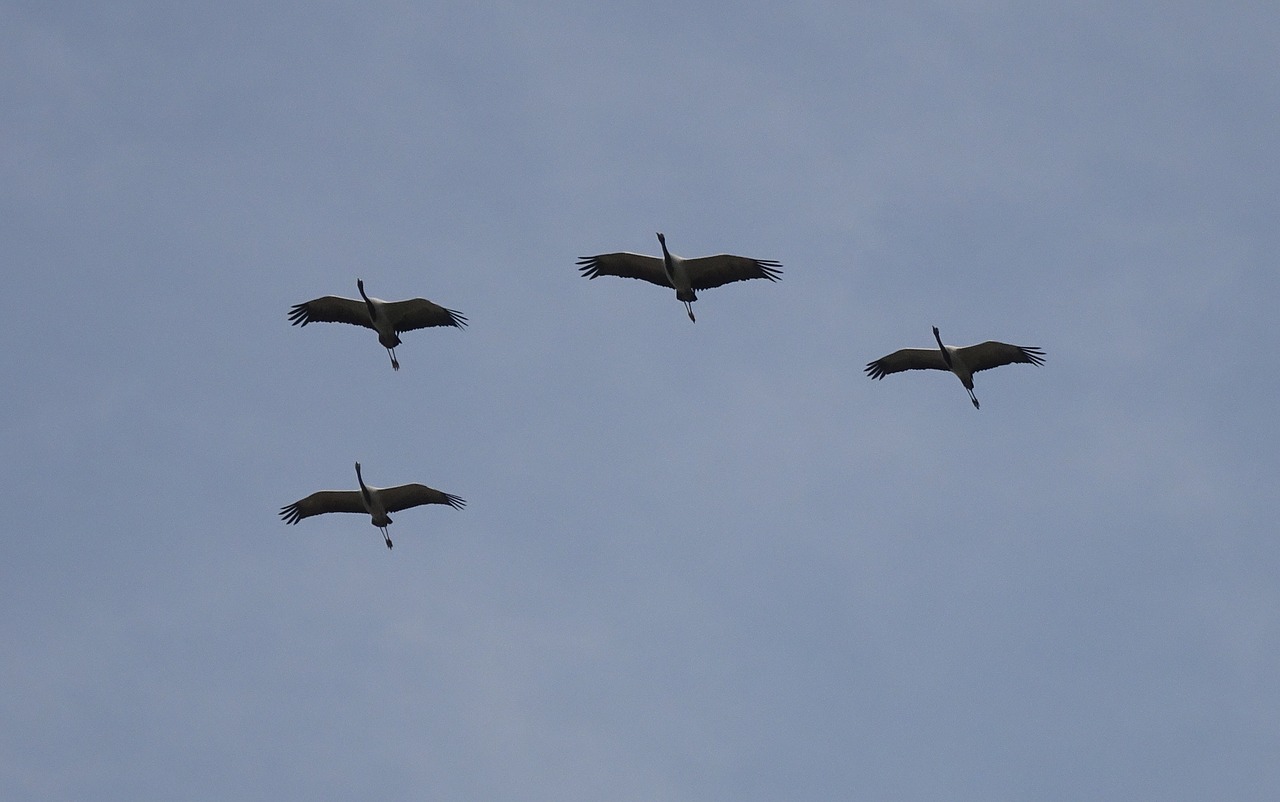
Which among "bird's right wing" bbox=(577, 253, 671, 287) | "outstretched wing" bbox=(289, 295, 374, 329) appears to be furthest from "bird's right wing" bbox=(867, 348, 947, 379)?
"outstretched wing" bbox=(289, 295, 374, 329)

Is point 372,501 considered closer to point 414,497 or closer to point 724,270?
point 414,497

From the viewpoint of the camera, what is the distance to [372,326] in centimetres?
4497

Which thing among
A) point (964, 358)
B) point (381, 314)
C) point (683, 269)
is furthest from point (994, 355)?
point (381, 314)

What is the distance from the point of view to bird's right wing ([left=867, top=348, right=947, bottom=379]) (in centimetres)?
4553

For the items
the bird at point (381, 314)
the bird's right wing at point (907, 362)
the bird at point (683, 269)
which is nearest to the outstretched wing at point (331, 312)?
the bird at point (381, 314)

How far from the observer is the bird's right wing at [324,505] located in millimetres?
45062

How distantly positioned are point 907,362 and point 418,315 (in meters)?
14.1

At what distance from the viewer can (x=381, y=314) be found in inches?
1751

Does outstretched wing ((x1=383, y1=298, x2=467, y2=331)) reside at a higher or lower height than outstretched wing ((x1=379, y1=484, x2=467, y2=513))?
higher

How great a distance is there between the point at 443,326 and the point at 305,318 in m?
3.90

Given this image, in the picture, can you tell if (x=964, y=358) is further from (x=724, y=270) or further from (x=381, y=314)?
(x=381, y=314)

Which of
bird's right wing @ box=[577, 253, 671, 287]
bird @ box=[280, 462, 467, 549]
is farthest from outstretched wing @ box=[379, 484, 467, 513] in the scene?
bird's right wing @ box=[577, 253, 671, 287]

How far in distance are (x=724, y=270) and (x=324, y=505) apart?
13.3m

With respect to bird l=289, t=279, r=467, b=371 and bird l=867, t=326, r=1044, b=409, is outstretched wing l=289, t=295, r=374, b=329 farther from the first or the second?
bird l=867, t=326, r=1044, b=409
